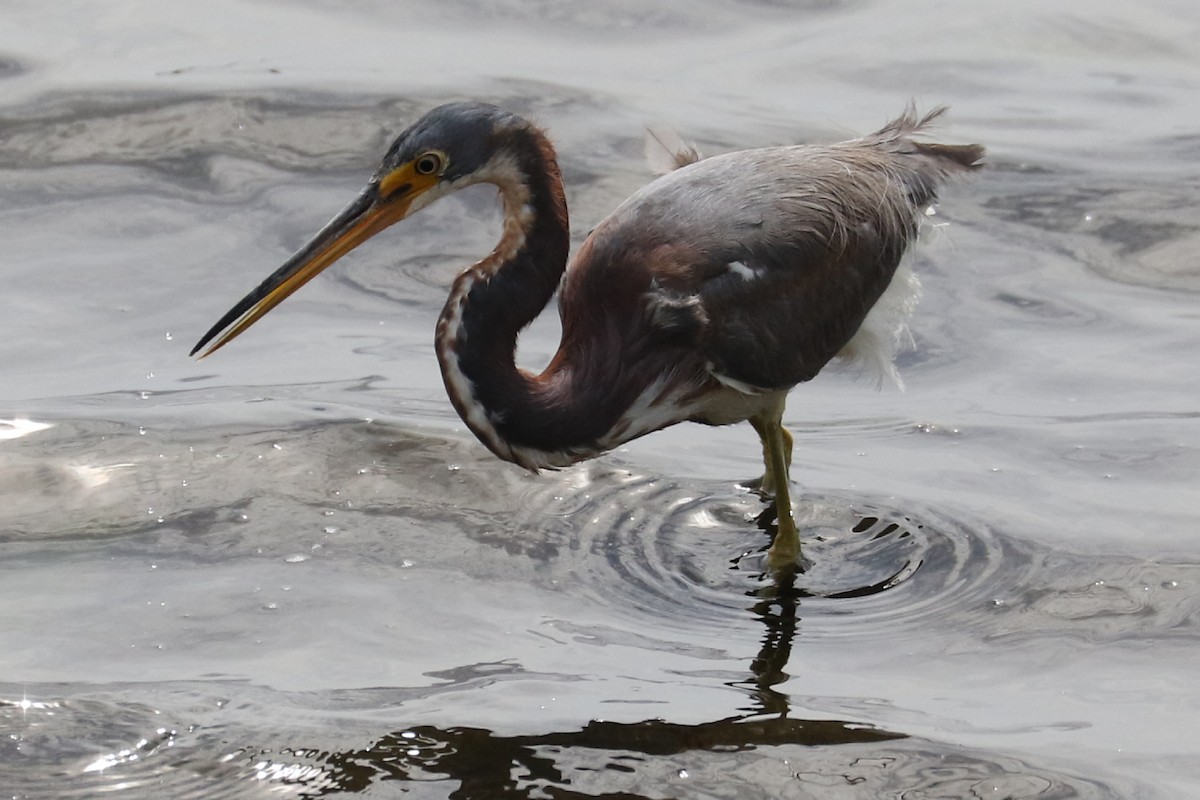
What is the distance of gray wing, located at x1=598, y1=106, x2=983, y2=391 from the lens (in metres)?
6.17

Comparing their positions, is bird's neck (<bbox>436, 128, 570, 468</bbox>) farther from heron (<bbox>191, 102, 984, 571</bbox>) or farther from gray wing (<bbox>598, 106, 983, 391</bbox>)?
gray wing (<bbox>598, 106, 983, 391</bbox>)

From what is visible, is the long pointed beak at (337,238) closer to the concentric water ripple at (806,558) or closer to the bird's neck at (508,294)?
the bird's neck at (508,294)

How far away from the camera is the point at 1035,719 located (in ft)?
17.2

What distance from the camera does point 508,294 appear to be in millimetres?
5773

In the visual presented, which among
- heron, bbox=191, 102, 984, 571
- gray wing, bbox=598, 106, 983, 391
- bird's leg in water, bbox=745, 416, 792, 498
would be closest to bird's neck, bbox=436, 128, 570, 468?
heron, bbox=191, 102, 984, 571

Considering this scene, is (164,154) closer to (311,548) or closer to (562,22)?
(562,22)

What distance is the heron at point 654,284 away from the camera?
5.77 m

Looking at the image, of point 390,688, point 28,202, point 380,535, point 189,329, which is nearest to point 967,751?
point 390,688

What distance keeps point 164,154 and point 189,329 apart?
210cm

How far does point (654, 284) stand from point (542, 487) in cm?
109

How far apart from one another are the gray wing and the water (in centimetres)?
68

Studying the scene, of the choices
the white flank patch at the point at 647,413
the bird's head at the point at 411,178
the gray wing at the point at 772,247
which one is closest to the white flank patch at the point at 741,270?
the gray wing at the point at 772,247

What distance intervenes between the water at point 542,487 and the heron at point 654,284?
1.72ft

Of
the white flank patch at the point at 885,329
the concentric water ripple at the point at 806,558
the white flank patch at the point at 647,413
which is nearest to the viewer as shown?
the concentric water ripple at the point at 806,558
